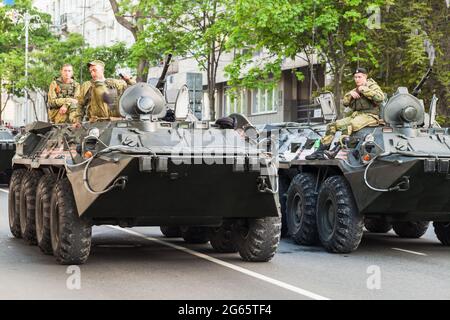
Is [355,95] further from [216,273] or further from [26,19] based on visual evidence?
[26,19]

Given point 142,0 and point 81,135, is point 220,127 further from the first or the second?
point 142,0

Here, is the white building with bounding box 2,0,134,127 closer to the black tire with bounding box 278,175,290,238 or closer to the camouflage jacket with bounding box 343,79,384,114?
the black tire with bounding box 278,175,290,238

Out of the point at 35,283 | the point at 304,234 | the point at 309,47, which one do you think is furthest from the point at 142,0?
the point at 35,283

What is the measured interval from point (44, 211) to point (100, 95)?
1.56 m

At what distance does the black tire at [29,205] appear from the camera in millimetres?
14312

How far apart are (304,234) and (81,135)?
435cm

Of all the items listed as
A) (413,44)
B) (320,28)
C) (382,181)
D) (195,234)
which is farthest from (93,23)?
(382,181)

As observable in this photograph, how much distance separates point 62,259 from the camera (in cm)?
1196

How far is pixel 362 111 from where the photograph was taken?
15.0 m

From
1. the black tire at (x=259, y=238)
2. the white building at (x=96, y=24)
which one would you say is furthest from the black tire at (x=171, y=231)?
the white building at (x=96, y=24)

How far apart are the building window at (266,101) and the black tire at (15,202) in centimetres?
2538

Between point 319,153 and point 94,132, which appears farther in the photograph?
point 319,153

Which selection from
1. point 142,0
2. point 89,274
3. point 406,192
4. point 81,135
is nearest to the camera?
point 89,274

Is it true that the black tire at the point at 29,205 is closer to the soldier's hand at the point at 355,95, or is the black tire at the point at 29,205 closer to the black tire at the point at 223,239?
the black tire at the point at 223,239
